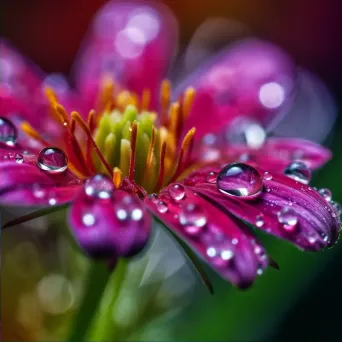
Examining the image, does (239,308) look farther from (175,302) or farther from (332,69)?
(332,69)

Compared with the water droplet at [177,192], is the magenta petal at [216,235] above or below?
above

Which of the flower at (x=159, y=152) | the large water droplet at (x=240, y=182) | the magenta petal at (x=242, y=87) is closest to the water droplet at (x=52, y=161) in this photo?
the flower at (x=159, y=152)

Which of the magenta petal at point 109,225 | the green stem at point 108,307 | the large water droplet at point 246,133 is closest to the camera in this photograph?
the magenta petal at point 109,225

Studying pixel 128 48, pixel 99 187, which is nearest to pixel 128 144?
pixel 99 187

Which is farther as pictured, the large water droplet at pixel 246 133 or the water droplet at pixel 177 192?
the large water droplet at pixel 246 133

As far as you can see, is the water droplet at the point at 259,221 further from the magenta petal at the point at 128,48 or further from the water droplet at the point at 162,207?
the magenta petal at the point at 128,48

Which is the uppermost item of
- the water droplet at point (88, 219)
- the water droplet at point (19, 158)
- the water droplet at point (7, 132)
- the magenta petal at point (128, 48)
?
the water droplet at point (88, 219)

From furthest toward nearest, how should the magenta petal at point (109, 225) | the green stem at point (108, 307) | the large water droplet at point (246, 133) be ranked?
the large water droplet at point (246, 133), the green stem at point (108, 307), the magenta petal at point (109, 225)
